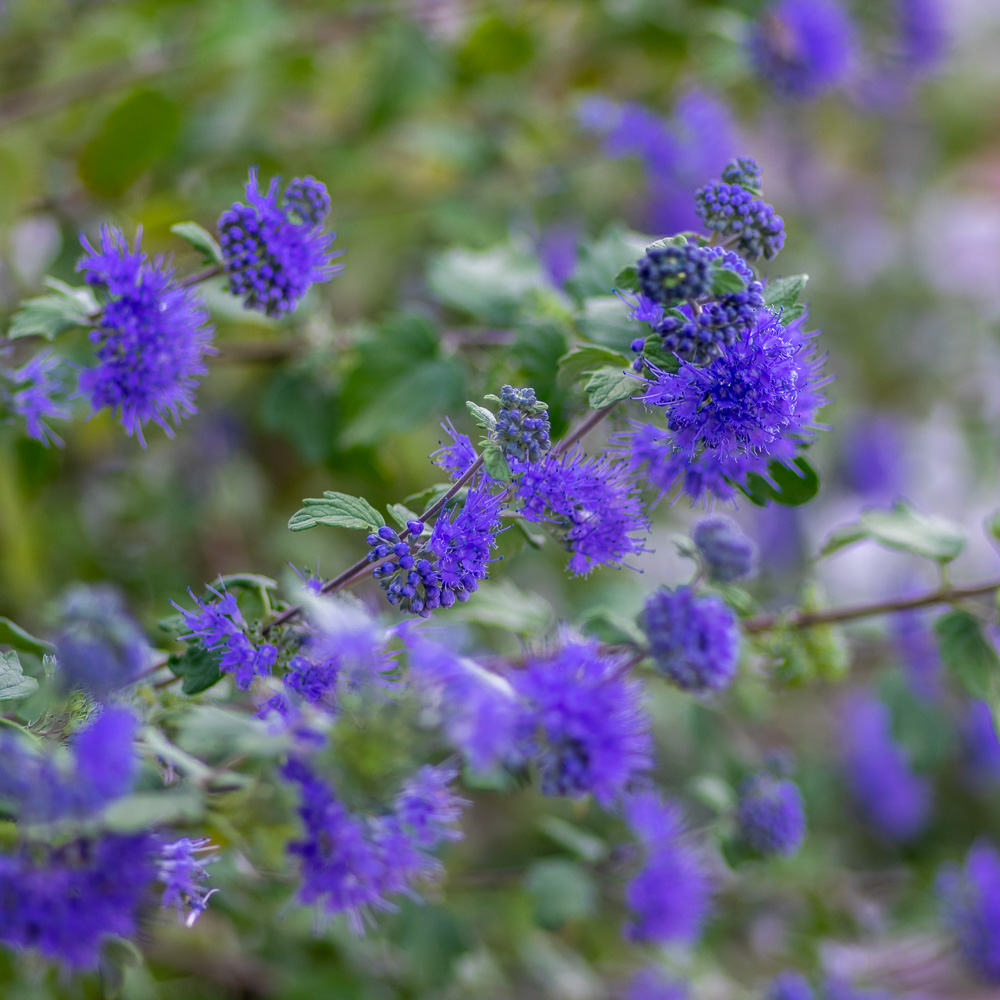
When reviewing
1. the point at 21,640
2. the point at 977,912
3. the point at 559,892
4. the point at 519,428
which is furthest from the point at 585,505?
the point at 977,912

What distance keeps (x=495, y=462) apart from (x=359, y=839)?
29 cm

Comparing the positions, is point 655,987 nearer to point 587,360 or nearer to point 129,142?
point 587,360

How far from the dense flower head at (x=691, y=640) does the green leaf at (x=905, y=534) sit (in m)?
0.24

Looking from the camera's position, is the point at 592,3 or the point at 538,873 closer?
the point at 538,873

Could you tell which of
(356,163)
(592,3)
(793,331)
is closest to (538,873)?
(793,331)

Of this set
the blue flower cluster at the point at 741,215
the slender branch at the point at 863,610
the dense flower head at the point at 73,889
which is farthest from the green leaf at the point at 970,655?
the dense flower head at the point at 73,889

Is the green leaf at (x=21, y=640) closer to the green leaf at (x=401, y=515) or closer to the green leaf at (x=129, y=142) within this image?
the green leaf at (x=401, y=515)

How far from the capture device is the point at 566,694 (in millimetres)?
725

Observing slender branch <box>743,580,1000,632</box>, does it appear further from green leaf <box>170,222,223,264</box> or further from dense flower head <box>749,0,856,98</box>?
dense flower head <box>749,0,856,98</box>

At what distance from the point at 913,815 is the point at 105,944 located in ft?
5.43

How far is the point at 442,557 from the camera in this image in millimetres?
740

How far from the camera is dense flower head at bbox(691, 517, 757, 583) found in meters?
0.97

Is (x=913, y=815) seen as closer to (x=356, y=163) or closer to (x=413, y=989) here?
(x=413, y=989)

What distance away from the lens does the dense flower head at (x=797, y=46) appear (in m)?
1.65
